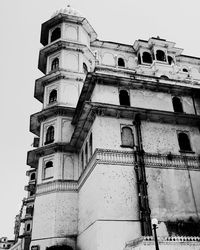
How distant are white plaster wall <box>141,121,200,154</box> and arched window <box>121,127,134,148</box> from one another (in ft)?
2.59

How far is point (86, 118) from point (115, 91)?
2705 mm

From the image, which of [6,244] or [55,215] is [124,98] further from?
[6,244]

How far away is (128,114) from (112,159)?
343cm

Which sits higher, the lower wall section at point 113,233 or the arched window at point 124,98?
the arched window at point 124,98

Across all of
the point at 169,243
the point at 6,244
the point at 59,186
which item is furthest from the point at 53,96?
the point at 6,244

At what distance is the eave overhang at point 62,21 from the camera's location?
31214 mm

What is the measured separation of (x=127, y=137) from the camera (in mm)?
20000

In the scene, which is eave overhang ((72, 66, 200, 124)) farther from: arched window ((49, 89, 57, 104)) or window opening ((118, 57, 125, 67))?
window opening ((118, 57, 125, 67))

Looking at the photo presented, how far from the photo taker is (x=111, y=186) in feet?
59.2

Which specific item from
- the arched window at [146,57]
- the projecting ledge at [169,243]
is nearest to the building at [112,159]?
the projecting ledge at [169,243]

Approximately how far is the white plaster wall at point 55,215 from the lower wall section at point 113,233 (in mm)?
5320

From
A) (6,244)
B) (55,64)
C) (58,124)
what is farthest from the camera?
(6,244)

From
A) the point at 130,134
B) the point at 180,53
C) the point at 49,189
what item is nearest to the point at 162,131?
the point at 130,134

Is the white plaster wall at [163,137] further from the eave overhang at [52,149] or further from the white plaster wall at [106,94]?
the eave overhang at [52,149]
